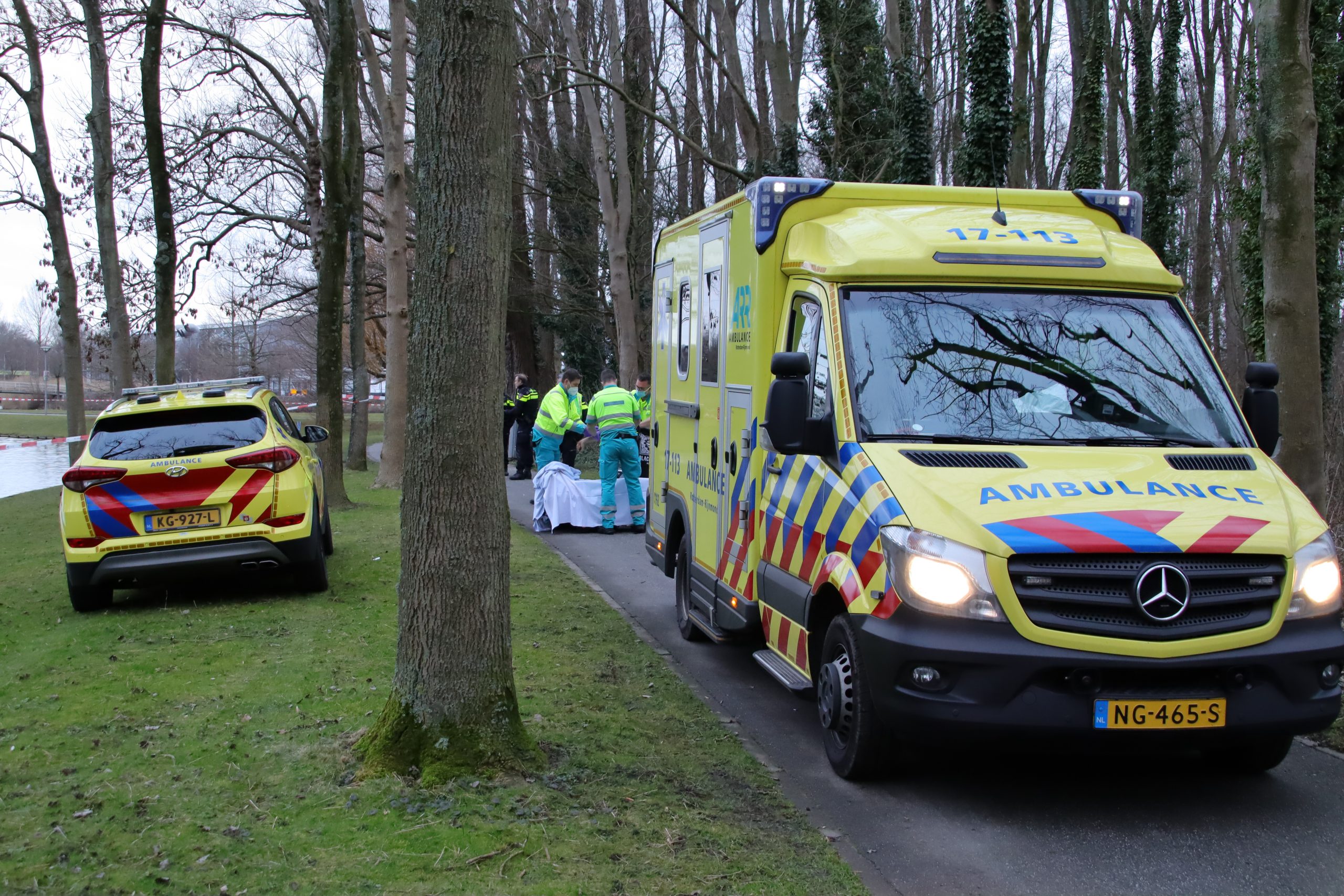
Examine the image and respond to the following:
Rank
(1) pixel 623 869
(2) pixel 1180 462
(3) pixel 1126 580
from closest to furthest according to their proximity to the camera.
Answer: (1) pixel 623 869 → (3) pixel 1126 580 → (2) pixel 1180 462

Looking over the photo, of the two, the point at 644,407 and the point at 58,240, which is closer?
the point at 644,407

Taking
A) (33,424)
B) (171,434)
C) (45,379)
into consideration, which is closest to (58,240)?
(171,434)

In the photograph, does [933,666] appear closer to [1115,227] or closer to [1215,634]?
[1215,634]

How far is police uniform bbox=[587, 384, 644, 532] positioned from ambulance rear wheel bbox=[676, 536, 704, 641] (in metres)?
5.37

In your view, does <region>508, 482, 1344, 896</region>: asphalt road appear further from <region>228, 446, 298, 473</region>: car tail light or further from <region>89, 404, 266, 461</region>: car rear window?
<region>89, 404, 266, 461</region>: car rear window

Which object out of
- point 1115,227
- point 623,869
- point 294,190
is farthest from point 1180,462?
point 294,190

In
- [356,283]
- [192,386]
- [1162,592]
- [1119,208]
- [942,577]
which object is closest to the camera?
[1162,592]

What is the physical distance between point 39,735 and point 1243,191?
716 inches

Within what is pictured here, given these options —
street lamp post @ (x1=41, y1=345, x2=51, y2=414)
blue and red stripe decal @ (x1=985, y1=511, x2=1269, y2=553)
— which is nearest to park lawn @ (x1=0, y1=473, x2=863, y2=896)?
blue and red stripe decal @ (x1=985, y1=511, x2=1269, y2=553)

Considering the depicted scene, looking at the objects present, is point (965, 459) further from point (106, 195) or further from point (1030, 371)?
A: point (106, 195)

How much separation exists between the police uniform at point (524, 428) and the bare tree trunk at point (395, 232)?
2.57 meters

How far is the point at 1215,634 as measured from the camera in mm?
4750

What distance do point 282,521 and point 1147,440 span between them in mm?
6338

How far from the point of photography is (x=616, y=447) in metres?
14.3
